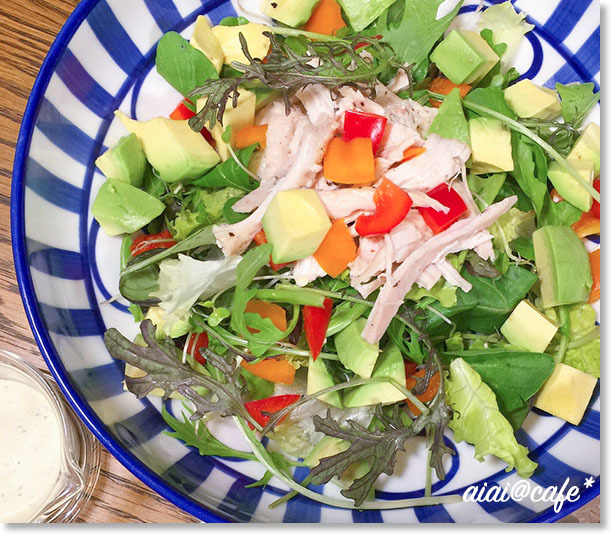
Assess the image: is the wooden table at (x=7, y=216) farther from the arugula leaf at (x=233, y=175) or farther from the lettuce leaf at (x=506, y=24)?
the lettuce leaf at (x=506, y=24)

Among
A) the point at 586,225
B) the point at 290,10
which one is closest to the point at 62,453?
the point at 290,10

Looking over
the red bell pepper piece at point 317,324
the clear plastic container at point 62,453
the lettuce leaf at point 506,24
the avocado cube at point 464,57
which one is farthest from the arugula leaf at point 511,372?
the clear plastic container at point 62,453

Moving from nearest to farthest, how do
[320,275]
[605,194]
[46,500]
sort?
1. [320,275]
2. [605,194]
3. [46,500]

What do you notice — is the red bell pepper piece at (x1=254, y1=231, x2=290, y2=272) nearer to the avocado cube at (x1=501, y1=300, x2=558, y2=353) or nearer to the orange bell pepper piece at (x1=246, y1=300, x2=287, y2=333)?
the orange bell pepper piece at (x1=246, y1=300, x2=287, y2=333)

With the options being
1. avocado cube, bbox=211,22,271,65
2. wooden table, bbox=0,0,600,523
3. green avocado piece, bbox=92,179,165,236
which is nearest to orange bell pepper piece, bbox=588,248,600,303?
avocado cube, bbox=211,22,271,65

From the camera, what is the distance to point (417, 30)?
1.53 meters

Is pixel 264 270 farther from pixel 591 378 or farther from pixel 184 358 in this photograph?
pixel 591 378

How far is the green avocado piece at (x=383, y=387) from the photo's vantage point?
144cm

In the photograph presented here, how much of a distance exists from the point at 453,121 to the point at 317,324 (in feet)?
2.10

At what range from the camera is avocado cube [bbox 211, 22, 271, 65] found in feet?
5.02

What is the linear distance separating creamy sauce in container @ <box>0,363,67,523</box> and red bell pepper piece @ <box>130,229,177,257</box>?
574 millimetres

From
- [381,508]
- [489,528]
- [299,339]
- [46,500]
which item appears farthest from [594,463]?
[46,500]

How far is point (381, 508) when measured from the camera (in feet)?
5.01

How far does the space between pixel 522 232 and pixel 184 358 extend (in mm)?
1004
